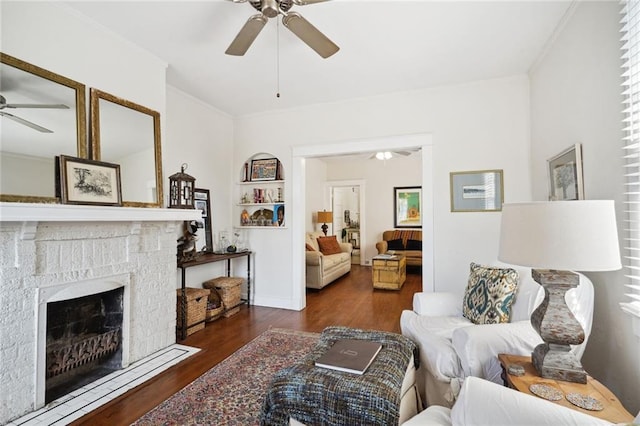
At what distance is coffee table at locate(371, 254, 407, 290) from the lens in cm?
509

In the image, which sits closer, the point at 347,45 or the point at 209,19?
the point at 209,19

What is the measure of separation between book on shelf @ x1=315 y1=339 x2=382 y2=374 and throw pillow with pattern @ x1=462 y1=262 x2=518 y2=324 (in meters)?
0.93

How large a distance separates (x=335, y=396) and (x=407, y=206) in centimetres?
656

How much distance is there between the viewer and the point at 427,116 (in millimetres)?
3492

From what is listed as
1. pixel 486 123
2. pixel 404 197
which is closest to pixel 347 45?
pixel 486 123

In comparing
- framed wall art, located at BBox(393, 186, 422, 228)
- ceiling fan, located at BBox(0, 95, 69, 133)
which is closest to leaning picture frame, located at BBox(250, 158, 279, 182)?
ceiling fan, located at BBox(0, 95, 69, 133)

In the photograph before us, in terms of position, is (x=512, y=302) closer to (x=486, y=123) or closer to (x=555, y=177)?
(x=555, y=177)

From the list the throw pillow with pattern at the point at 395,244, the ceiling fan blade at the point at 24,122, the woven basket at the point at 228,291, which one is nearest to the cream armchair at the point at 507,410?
the ceiling fan blade at the point at 24,122

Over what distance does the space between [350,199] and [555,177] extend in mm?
6230

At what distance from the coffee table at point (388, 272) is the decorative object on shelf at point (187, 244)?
303 cm

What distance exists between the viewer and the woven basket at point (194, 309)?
10.4 feet

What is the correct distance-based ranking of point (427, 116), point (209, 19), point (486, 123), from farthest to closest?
point (427, 116) → point (486, 123) → point (209, 19)

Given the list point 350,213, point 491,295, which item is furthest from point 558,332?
point 350,213

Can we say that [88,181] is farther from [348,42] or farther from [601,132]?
[601,132]
